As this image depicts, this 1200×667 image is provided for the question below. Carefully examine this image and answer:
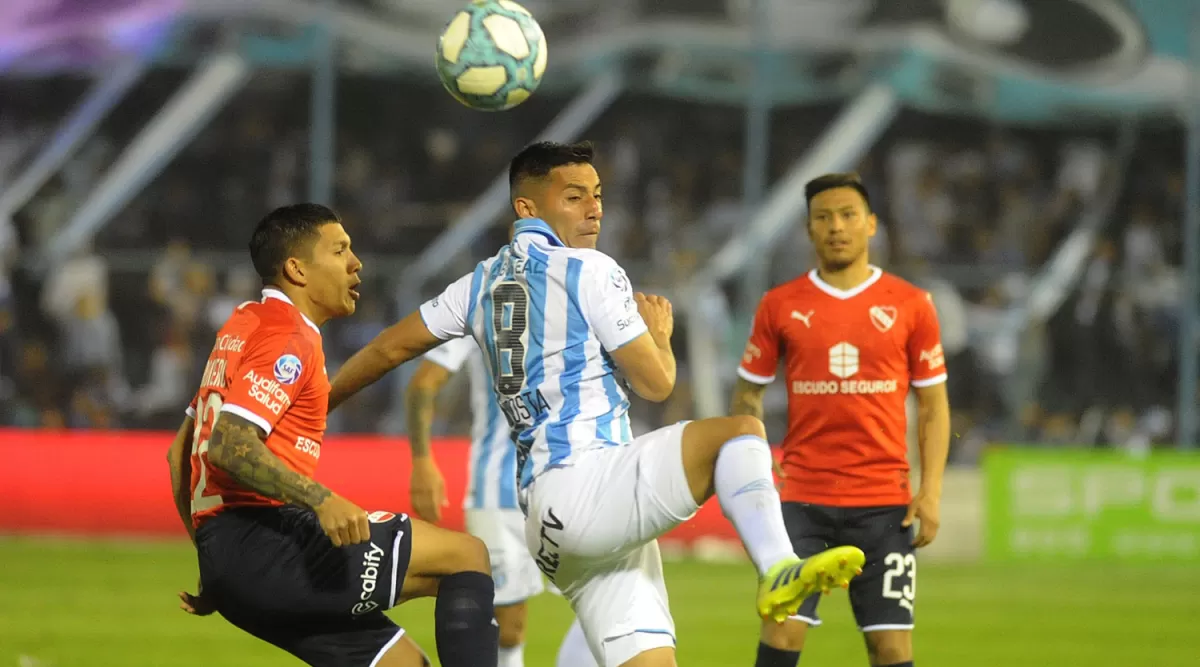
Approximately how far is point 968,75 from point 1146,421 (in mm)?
4954

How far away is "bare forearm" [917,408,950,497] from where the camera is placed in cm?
629

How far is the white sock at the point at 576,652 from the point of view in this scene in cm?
548

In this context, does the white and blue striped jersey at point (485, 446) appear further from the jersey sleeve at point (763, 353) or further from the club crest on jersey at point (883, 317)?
the club crest on jersey at point (883, 317)

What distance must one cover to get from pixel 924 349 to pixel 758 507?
85.1 inches

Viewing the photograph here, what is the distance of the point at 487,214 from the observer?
17.3 m

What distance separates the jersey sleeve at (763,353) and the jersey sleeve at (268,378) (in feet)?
7.51

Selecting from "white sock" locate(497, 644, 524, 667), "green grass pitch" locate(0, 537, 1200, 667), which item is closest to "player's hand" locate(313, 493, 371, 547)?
"white sock" locate(497, 644, 524, 667)

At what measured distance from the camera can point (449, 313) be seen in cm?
527

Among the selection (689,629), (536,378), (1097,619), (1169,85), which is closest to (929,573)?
(1097,619)

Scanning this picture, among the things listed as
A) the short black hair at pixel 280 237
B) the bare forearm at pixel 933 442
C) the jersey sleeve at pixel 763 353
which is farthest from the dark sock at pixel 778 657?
the short black hair at pixel 280 237

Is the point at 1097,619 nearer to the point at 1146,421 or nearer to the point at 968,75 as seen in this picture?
the point at 1146,421

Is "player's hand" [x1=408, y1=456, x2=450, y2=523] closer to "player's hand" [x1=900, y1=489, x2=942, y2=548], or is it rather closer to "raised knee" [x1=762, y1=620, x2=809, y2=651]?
"raised knee" [x1=762, y1=620, x2=809, y2=651]

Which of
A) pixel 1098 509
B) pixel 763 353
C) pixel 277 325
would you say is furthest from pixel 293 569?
pixel 1098 509

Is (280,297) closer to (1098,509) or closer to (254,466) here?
(254,466)
